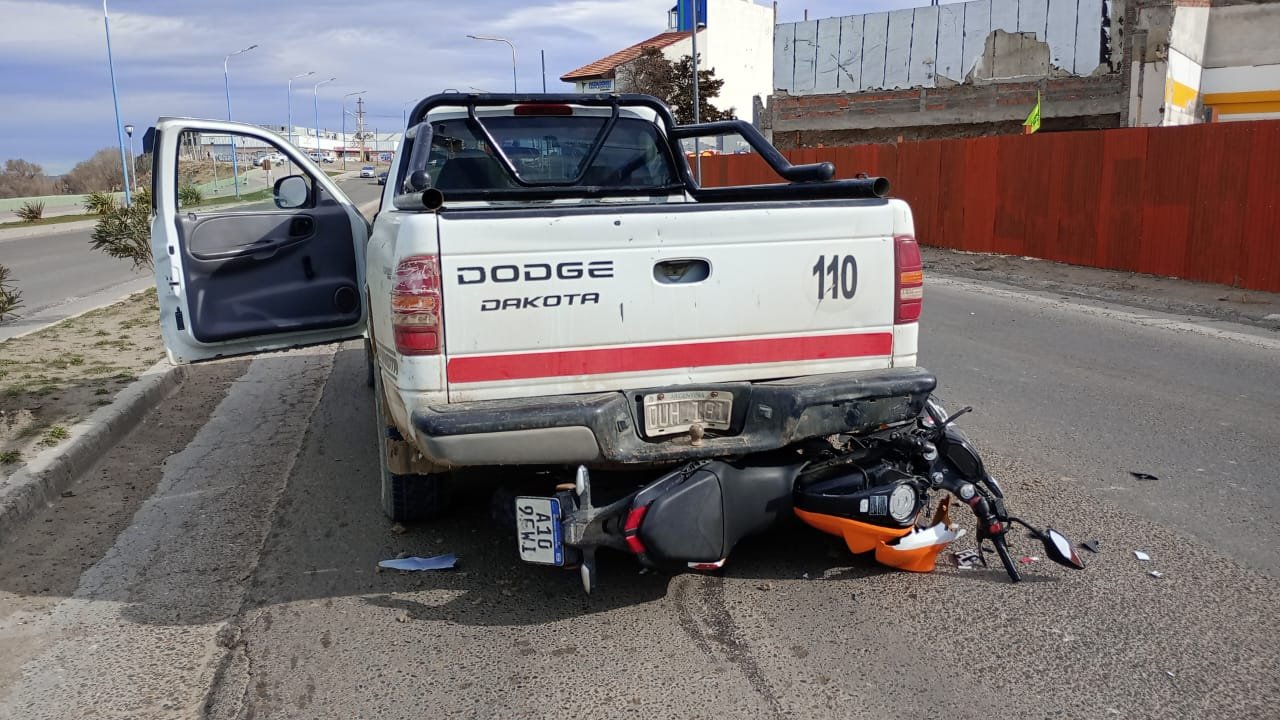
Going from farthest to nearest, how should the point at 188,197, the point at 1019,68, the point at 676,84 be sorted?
the point at 676,84 < the point at 1019,68 < the point at 188,197

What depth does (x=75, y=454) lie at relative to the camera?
621 centimetres

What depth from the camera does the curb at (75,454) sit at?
5.34 meters

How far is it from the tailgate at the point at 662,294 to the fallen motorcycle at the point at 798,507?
38cm

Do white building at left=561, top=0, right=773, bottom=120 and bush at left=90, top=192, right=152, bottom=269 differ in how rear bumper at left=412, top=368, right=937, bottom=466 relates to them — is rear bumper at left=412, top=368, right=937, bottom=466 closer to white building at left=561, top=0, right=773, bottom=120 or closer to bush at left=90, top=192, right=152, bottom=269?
bush at left=90, top=192, right=152, bottom=269

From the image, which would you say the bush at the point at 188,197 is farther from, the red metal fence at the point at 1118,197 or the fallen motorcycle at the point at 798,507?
the red metal fence at the point at 1118,197

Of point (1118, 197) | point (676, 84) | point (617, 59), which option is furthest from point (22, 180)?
point (1118, 197)

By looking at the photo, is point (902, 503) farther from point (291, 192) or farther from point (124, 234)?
point (124, 234)

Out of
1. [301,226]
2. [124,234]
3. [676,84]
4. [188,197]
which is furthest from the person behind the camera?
[676,84]

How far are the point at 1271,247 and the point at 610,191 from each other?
35.3 feet

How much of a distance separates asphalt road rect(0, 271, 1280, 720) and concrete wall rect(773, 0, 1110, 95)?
29.9 metres

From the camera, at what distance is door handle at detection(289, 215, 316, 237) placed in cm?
653

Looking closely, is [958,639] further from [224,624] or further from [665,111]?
[665,111]

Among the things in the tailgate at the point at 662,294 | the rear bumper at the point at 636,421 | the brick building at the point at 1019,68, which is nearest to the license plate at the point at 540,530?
the rear bumper at the point at 636,421

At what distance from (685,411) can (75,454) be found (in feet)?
13.9
